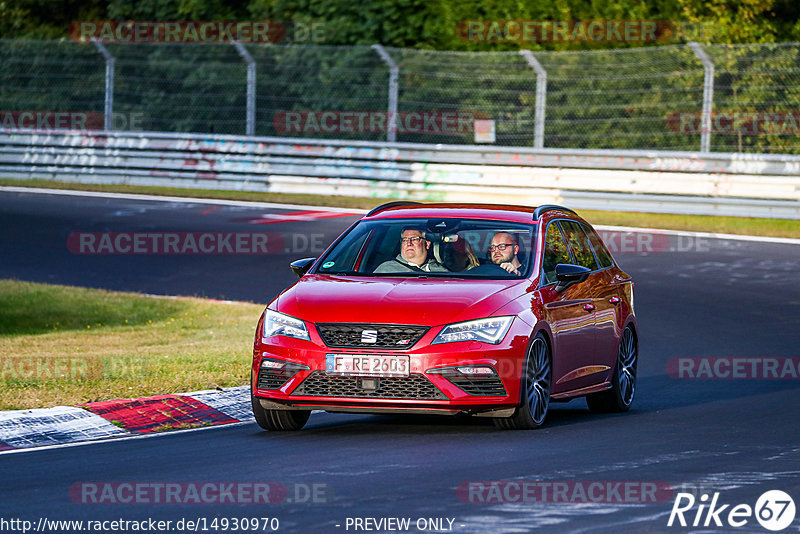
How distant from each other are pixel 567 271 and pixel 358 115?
20792 mm

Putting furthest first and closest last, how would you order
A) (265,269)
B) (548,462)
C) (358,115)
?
(358,115)
(265,269)
(548,462)

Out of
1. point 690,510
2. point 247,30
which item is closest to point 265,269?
point 690,510

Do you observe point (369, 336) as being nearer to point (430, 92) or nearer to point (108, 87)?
point (430, 92)

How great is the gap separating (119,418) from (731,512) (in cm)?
483

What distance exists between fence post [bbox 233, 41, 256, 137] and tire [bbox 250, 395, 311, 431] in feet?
66.3

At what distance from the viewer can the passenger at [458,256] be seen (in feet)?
35.0

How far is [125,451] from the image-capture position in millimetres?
9227

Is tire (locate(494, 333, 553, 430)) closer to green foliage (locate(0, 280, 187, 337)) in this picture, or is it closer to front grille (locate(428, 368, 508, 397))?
front grille (locate(428, 368, 508, 397))

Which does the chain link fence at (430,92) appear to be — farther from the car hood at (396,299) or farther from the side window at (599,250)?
the car hood at (396,299)

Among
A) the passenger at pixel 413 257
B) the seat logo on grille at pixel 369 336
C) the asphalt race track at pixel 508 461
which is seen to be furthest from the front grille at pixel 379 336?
the passenger at pixel 413 257

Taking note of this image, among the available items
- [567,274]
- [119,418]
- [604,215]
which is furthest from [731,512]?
[604,215]

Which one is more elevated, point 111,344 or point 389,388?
point 389,388

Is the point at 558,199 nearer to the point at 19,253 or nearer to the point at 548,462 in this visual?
the point at 19,253

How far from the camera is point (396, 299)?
9664 millimetres
